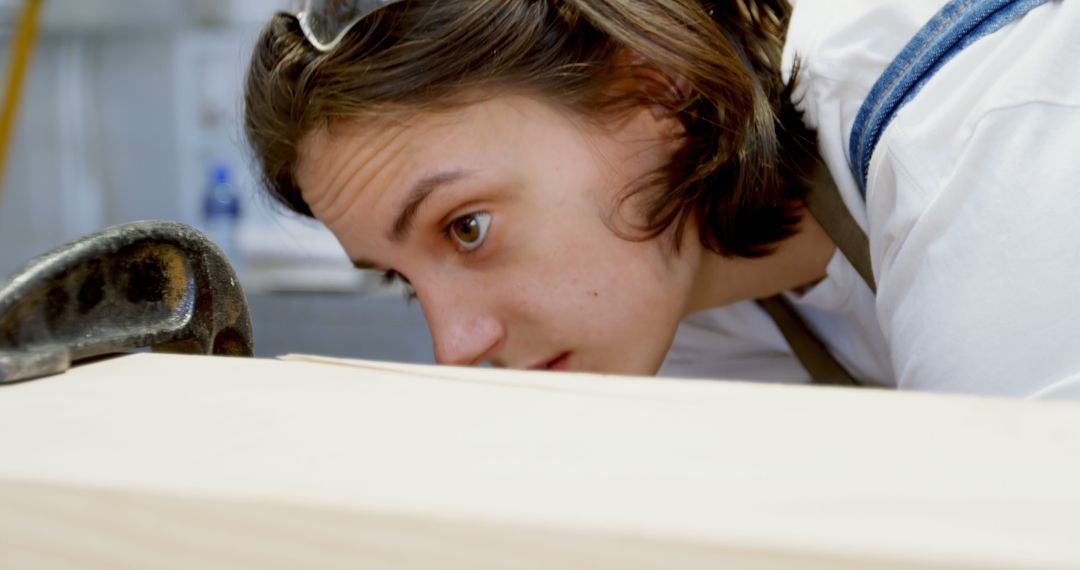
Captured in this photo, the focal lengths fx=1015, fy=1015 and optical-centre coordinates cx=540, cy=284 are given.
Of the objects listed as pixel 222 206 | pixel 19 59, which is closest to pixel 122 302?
pixel 19 59

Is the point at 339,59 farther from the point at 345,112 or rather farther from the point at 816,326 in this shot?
the point at 816,326

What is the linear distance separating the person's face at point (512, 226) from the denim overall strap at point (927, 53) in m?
0.18

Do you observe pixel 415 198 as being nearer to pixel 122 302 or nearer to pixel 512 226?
pixel 512 226

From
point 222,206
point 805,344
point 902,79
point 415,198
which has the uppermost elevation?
point 902,79

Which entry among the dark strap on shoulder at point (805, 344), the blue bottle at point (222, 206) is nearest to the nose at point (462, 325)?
the dark strap on shoulder at point (805, 344)

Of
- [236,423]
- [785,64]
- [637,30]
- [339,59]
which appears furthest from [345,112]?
[236,423]

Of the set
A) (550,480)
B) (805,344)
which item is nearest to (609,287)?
(805,344)

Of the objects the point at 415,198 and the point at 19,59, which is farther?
the point at 19,59

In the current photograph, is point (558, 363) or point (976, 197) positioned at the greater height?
point (976, 197)

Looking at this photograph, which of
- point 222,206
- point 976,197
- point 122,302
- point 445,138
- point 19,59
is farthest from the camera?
point 222,206

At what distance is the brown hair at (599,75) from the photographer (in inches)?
29.1

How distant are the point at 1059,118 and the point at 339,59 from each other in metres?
0.48

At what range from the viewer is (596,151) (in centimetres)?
75

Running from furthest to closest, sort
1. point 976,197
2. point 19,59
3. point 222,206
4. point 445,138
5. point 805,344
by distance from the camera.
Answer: point 222,206
point 19,59
point 805,344
point 445,138
point 976,197
